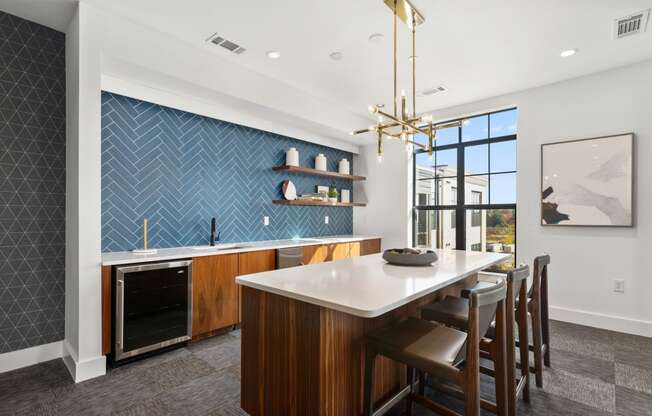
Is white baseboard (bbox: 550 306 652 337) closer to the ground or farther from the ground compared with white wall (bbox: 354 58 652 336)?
closer to the ground

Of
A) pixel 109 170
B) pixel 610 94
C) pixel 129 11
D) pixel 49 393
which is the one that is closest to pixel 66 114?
pixel 109 170

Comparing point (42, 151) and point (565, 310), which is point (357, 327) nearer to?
point (42, 151)

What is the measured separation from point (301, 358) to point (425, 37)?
9.33ft

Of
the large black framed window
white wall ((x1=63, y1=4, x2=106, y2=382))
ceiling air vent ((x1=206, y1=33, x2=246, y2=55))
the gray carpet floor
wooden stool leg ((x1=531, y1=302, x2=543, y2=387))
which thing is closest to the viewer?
the gray carpet floor

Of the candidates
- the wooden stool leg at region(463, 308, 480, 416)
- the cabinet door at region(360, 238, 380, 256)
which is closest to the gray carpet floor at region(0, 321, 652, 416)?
the wooden stool leg at region(463, 308, 480, 416)

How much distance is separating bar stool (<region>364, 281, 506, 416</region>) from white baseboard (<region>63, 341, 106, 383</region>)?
2105 mm

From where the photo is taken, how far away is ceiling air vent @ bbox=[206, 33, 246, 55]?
3.01 meters

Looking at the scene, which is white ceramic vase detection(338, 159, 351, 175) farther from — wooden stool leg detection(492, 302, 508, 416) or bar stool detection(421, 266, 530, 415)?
wooden stool leg detection(492, 302, 508, 416)

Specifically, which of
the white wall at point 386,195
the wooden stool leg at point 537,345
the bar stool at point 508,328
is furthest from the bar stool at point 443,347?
the white wall at point 386,195

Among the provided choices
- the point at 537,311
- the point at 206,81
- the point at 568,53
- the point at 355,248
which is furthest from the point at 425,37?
the point at 355,248

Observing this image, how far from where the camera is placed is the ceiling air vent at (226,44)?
3.01 meters

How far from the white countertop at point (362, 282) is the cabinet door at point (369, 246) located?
2.57 m

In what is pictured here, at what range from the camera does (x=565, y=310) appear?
3910mm

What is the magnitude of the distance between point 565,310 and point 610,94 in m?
2.52
